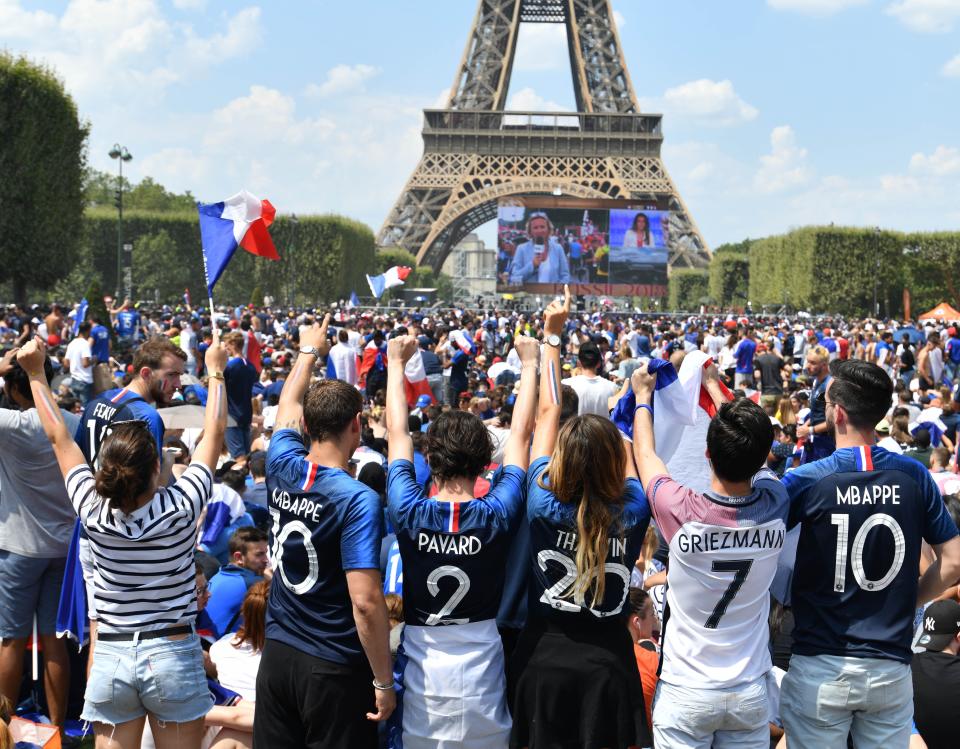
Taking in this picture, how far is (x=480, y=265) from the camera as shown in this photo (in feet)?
559

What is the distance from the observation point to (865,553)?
319 centimetres

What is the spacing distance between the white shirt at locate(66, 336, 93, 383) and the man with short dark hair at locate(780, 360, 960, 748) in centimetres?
1137

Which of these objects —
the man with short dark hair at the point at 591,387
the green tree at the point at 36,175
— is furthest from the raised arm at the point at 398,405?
the green tree at the point at 36,175

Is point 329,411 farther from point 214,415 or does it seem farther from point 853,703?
point 853,703

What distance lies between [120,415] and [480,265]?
167m

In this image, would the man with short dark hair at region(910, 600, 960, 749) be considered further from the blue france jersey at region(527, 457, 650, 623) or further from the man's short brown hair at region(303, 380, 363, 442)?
the man's short brown hair at region(303, 380, 363, 442)

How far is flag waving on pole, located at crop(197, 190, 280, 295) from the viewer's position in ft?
18.7

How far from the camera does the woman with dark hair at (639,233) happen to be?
54.8m

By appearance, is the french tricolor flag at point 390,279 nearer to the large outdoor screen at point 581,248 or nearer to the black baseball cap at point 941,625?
the black baseball cap at point 941,625

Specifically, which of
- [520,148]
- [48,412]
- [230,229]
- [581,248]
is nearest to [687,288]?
[520,148]

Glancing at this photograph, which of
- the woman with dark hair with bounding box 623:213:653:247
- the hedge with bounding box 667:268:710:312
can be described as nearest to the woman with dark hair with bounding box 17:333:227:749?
the woman with dark hair with bounding box 623:213:653:247

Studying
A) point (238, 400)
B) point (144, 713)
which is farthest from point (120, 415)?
point (238, 400)

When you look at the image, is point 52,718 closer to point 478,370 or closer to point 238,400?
point 238,400

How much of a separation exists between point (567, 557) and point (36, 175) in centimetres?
3219
